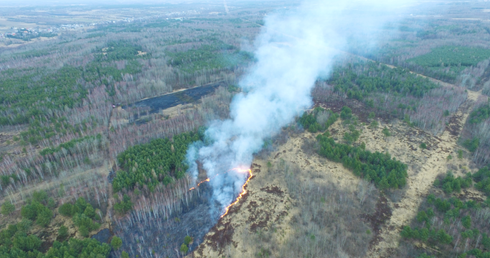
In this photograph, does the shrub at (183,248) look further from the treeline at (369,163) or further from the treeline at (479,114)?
the treeline at (479,114)

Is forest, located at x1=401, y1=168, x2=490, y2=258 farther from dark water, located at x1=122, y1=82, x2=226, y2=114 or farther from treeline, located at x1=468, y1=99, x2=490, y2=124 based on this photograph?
dark water, located at x1=122, y1=82, x2=226, y2=114

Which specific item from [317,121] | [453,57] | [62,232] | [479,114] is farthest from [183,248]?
[453,57]

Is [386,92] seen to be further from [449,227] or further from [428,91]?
[449,227]

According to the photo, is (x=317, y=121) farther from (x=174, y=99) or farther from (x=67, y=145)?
(x=67, y=145)

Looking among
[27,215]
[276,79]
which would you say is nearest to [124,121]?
[27,215]

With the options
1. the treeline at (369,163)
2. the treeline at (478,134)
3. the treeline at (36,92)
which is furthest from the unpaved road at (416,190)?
the treeline at (36,92)

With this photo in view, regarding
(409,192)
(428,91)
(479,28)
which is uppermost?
(479,28)
